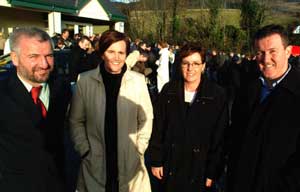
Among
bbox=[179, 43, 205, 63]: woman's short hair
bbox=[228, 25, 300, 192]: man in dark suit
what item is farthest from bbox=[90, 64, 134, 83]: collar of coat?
bbox=[228, 25, 300, 192]: man in dark suit

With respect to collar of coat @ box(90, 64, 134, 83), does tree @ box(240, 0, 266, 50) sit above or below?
above

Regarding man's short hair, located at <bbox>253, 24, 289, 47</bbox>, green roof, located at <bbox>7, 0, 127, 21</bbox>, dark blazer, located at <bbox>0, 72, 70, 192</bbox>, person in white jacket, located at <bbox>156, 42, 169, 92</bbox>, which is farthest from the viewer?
green roof, located at <bbox>7, 0, 127, 21</bbox>

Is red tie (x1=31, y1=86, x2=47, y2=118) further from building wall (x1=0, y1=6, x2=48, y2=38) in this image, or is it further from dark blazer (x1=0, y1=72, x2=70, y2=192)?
building wall (x1=0, y1=6, x2=48, y2=38)

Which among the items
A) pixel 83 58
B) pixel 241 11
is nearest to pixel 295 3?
pixel 241 11

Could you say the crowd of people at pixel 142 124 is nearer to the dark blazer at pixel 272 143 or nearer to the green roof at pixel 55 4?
the dark blazer at pixel 272 143

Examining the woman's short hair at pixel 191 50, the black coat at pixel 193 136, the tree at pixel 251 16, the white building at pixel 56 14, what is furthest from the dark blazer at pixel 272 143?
the tree at pixel 251 16

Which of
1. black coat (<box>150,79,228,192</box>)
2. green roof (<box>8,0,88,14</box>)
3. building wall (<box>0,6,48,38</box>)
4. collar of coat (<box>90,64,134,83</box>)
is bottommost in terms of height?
black coat (<box>150,79,228,192</box>)

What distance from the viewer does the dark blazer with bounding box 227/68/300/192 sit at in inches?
90.0

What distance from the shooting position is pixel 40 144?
2.36 m

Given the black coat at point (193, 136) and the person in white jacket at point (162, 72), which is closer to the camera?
the black coat at point (193, 136)

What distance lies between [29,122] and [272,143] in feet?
5.48

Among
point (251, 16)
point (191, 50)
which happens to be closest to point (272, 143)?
point (191, 50)

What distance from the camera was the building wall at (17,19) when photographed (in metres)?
17.5

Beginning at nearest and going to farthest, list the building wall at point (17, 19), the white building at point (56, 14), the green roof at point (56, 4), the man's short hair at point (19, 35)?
the man's short hair at point (19, 35), the green roof at point (56, 4), the white building at point (56, 14), the building wall at point (17, 19)
